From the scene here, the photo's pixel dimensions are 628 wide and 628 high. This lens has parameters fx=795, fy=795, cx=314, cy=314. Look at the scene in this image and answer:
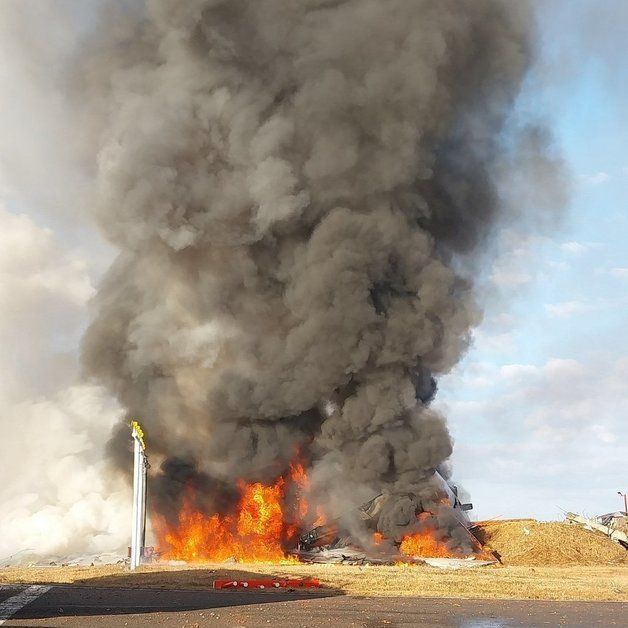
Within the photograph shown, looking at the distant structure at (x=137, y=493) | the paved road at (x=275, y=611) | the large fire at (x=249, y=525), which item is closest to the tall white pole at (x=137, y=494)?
the distant structure at (x=137, y=493)

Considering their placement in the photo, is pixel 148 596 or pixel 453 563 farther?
pixel 453 563

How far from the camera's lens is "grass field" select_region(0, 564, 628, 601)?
26.1m

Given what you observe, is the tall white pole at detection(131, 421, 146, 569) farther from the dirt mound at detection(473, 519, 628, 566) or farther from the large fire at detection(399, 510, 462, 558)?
the dirt mound at detection(473, 519, 628, 566)

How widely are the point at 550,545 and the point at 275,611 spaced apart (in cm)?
2687

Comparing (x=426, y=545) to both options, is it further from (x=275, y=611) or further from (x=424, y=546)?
(x=275, y=611)

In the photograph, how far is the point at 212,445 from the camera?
4612 cm

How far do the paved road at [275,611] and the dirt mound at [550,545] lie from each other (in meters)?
19.8

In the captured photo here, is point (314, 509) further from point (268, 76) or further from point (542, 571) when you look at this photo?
point (268, 76)

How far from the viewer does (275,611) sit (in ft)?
67.6

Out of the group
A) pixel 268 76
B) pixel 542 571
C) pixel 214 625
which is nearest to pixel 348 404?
pixel 542 571

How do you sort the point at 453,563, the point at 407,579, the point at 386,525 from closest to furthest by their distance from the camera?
the point at 407,579 < the point at 453,563 < the point at 386,525

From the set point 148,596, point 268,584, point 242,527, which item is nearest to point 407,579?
point 268,584

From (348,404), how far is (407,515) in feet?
23.8

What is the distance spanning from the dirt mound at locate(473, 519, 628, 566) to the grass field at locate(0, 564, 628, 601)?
94.8 inches
